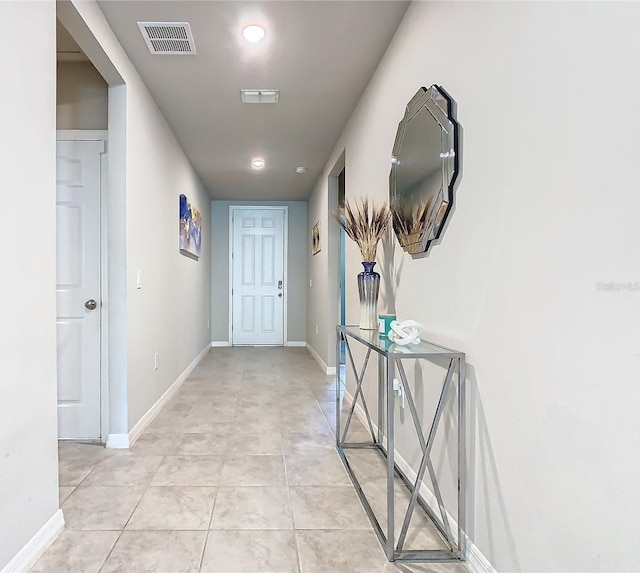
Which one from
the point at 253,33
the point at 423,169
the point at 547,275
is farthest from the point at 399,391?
the point at 253,33

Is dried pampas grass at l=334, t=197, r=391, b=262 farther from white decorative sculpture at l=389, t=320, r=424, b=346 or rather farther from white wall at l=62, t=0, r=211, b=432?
white wall at l=62, t=0, r=211, b=432

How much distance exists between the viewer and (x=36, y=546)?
59.1 inches

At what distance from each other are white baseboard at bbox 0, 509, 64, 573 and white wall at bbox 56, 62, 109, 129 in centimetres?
219

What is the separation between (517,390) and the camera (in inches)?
47.7

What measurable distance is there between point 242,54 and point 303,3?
0.58m

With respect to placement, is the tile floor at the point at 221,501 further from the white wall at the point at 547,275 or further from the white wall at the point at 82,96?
the white wall at the point at 82,96

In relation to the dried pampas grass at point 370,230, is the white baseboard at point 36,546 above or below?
below

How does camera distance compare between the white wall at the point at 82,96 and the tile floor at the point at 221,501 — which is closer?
the tile floor at the point at 221,501

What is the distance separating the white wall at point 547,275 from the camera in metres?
0.86

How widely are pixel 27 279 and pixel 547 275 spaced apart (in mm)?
1573

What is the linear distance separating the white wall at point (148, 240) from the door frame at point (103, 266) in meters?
0.16

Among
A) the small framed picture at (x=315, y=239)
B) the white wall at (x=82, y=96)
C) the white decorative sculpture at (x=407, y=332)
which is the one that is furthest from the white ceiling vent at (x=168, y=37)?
the small framed picture at (x=315, y=239)

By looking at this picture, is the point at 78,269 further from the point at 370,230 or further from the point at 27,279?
the point at 370,230

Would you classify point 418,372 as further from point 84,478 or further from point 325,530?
point 84,478
